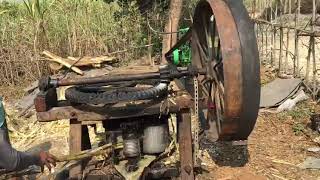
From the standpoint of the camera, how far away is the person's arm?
397cm

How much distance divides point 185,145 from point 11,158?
1599mm

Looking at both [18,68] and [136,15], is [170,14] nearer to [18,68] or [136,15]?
[136,15]

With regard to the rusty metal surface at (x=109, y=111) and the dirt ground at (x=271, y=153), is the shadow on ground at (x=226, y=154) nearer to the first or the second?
the dirt ground at (x=271, y=153)

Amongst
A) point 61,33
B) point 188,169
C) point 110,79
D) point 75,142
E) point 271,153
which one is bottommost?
point 271,153

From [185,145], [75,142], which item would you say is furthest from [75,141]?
[185,145]

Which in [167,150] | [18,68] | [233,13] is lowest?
[167,150]

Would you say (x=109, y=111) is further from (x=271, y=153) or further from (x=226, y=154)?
(x=271, y=153)

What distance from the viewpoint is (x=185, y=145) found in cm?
391

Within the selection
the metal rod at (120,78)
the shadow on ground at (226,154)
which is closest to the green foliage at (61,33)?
the shadow on ground at (226,154)

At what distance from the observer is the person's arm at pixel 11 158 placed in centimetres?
397

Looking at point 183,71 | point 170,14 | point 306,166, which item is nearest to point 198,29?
point 183,71

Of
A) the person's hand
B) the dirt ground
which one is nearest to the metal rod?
the person's hand

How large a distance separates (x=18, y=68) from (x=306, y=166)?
6.52m

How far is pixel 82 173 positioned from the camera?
405 centimetres
